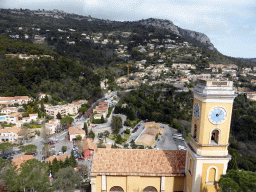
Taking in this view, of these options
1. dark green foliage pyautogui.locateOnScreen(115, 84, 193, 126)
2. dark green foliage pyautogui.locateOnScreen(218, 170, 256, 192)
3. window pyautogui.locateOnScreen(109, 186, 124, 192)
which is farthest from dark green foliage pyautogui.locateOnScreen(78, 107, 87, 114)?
dark green foliage pyautogui.locateOnScreen(218, 170, 256, 192)

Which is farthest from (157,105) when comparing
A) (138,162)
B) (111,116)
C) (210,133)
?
(210,133)

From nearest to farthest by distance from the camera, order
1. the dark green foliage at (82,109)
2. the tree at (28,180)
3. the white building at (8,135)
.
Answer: the tree at (28,180)
the white building at (8,135)
the dark green foliage at (82,109)

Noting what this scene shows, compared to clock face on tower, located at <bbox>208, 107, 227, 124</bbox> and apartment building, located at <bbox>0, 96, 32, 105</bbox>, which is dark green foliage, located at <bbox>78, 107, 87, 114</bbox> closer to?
apartment building, located at <bbox>0, 96, 32, 105</bbox>

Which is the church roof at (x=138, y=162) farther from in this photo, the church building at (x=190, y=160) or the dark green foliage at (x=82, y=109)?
the dark green foliage at (x=82, y=109)

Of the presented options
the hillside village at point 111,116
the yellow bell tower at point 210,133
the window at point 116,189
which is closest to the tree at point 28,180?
the hillside village at point 111,116

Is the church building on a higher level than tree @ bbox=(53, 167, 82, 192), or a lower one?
higher

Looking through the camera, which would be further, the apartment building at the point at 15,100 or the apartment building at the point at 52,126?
the apartment building at the point at 15,100

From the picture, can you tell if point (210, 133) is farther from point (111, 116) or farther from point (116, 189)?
point (111, 116)
